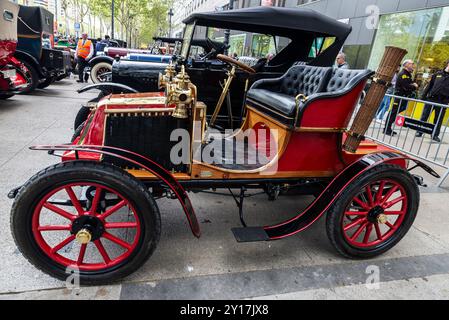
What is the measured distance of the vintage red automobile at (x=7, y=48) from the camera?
20.4 ft

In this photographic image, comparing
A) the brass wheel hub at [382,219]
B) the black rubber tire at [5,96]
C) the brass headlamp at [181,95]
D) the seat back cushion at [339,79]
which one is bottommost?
the black rubber tire at [5,96]

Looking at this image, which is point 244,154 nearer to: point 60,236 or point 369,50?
point 60,236

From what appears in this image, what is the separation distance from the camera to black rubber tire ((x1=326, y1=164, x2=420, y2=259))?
2393 millimetres

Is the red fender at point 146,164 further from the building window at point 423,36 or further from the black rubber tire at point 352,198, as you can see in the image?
the building window at point 423,36

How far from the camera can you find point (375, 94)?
7.74 feet

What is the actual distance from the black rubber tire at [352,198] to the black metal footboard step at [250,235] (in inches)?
20.9

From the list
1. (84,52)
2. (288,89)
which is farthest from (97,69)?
(288,89)

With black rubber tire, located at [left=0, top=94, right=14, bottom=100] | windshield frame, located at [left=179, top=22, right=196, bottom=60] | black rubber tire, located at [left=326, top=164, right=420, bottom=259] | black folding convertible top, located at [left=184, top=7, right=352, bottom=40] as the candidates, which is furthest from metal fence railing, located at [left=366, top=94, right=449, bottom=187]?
black rubber tire, located at [left=0, top=94, right=14, bottom=100]

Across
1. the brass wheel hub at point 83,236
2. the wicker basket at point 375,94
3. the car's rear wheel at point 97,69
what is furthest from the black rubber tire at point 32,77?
the wicker basket at point 375,94

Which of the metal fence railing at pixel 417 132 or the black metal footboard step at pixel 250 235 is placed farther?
the metal fence railing at pixel 417 132

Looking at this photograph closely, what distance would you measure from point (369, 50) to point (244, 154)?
10623mm

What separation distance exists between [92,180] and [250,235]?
116 centimetres

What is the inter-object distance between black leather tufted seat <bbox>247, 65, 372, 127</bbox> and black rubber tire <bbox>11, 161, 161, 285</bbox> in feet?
4.13

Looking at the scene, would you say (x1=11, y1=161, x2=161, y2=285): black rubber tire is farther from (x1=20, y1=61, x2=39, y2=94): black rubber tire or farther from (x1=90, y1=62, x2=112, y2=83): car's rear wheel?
(x1=90, y1=62, x2=112, y2=83): car's rear wheel
